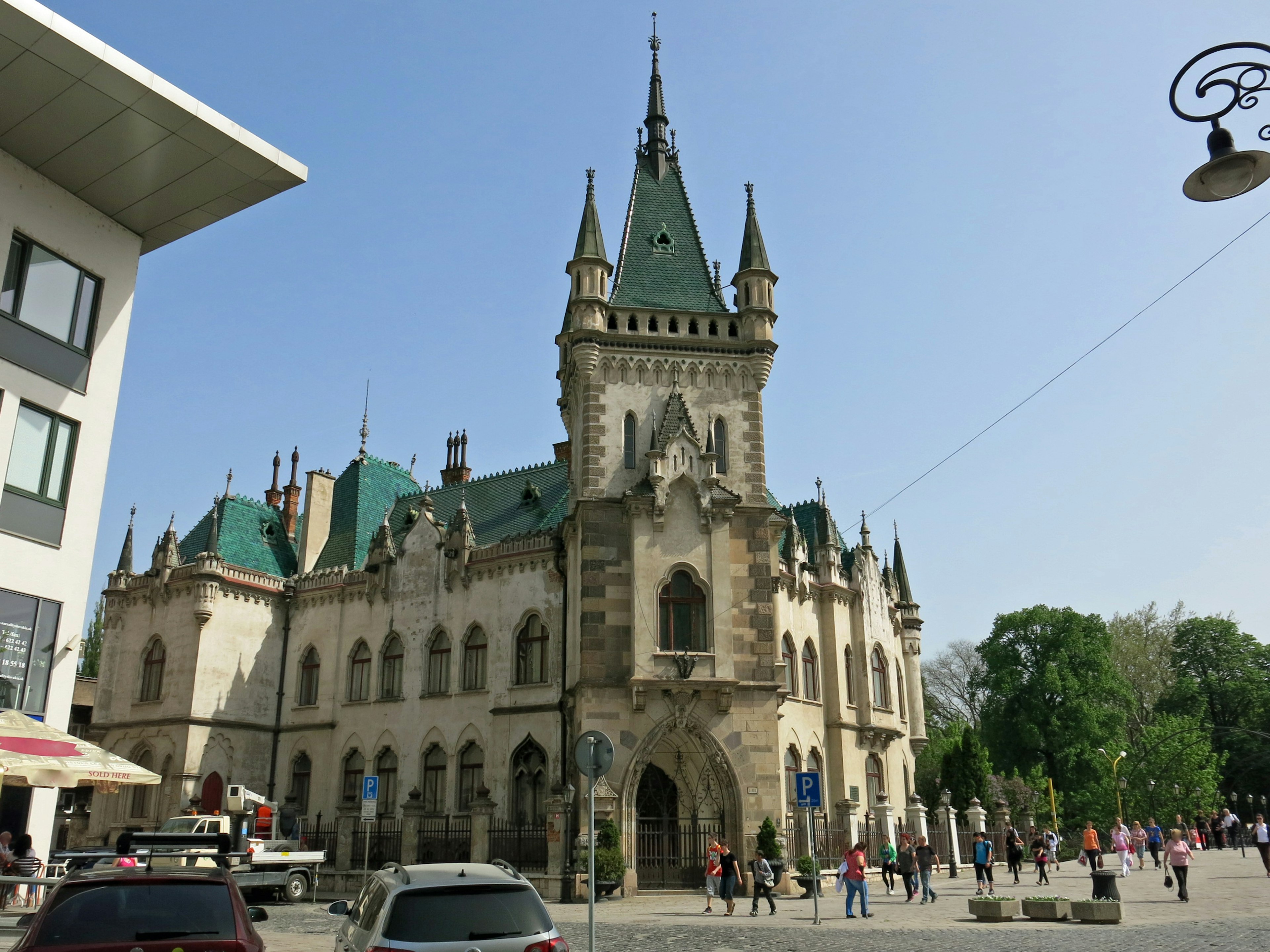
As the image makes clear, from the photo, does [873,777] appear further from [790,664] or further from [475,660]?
[475,660]

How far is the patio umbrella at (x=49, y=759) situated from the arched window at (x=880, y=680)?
1128 inches

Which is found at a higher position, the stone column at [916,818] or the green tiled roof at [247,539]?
the green tiled roof at [247,539]

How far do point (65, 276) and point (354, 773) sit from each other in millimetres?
22897

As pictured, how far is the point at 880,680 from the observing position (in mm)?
41156

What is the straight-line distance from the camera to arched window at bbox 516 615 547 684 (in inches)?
1362

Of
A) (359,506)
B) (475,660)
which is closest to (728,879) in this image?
(475,660)

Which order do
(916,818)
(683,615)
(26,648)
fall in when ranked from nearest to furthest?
(26,648), (683,615), (916,818)

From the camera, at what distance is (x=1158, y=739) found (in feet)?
193

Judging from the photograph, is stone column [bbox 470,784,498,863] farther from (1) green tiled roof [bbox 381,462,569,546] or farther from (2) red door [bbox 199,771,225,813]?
(2) red door [bbox 199,771,225,813]

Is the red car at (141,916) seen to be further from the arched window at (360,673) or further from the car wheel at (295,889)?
the arched window at (360,673)

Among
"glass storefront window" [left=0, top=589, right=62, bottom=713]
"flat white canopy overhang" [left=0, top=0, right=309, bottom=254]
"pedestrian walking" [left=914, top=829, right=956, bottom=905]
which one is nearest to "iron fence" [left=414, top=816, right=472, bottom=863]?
"pedestrian walking" [left=914, top=829, right=956, bottom=905]

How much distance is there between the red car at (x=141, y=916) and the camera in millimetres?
7898

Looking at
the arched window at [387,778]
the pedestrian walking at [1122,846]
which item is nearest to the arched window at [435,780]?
the arched window at [387,778]

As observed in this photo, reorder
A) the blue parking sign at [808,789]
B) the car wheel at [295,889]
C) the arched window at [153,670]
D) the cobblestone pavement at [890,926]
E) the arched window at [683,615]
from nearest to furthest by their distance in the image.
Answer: the cobblestone pavement at [890,926], the blue parking sign at [808,789], the car wheel at [295,889], the arched window at [683,615], the arched window at [153,670]
